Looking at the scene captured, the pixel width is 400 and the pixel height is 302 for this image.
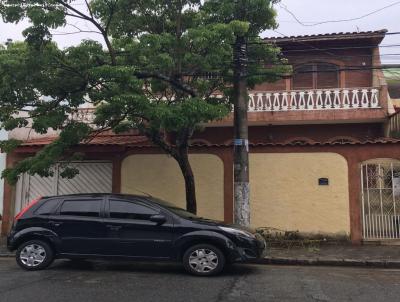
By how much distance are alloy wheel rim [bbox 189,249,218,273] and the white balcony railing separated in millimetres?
8775

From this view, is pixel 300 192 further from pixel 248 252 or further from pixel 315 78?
pixel 315 78

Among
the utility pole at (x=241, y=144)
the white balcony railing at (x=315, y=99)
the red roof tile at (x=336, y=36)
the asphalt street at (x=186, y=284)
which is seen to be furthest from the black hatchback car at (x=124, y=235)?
the red roof tile at (x=336, y=36)

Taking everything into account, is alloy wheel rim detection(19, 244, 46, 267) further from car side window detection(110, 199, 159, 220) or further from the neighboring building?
the neighboring building

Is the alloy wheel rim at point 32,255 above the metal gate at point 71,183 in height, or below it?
below

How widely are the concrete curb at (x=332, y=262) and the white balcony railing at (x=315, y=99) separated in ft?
23.2

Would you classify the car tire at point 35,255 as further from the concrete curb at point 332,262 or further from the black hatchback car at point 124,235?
the concrete curb at point 332,262

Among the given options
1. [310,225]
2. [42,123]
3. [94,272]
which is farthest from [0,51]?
[310,225]

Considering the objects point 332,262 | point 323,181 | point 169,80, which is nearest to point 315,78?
point 323,181

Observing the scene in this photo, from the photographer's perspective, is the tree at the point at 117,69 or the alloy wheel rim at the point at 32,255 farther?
the tree at the point at 117,69

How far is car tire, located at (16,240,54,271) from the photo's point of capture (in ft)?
29.2

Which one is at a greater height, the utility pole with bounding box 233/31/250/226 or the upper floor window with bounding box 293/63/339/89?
the upper floor window with bounding box 293/63/339/89

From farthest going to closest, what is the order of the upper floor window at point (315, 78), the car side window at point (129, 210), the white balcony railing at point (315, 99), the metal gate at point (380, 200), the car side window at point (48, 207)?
the upper floor window at point (315, 78), the white balcony railing at point (315, 99), the metal gate at point (380, 200), the car side window at point (48, 207), the car side window at point (129, 210)

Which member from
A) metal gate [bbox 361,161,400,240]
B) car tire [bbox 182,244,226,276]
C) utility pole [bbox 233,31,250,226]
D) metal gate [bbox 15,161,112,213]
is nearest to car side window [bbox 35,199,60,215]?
car tire [bbox 182,244,226,276]

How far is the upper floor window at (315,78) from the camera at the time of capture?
1759 cm
